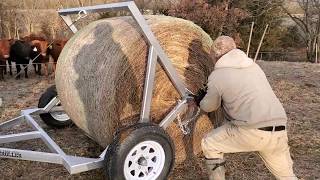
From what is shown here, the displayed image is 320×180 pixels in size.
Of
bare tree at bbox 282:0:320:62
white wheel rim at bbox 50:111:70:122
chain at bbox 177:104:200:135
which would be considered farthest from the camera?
bare tree at bbox 282:0:320:62

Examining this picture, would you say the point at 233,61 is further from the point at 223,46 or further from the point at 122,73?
the point at 122,73

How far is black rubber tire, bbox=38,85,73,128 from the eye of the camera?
686cm

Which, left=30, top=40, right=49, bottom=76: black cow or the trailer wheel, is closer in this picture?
the trailer wheel

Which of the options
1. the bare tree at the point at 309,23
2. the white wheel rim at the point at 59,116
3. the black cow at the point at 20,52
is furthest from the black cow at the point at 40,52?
the bare tree at the point at 309,23

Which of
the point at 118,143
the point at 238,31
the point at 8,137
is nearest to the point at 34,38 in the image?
the point at 8,137

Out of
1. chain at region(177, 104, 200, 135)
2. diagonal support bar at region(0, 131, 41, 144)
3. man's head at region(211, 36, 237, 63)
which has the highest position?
man's head at region(211, 36, 237, 63)

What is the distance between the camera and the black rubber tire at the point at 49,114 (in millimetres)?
6855

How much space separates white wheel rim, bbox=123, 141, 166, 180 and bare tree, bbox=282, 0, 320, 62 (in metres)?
28.6

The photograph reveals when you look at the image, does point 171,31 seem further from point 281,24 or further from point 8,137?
point 281,24

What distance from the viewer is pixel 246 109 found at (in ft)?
14.3

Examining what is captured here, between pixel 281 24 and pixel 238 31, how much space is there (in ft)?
15.2

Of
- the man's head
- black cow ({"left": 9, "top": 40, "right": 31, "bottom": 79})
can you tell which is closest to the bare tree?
black cow ({"left": 9, "top": 40, "right": 31, "bottom": 79})

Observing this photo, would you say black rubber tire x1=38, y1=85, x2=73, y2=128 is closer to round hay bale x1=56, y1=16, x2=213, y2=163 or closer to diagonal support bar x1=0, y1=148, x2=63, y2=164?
round hay bale x1=56, y1=16, x2=213, y2=163

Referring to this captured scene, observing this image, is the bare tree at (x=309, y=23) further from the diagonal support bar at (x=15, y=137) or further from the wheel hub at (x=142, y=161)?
the wheel hub at (x=142, y=161)
